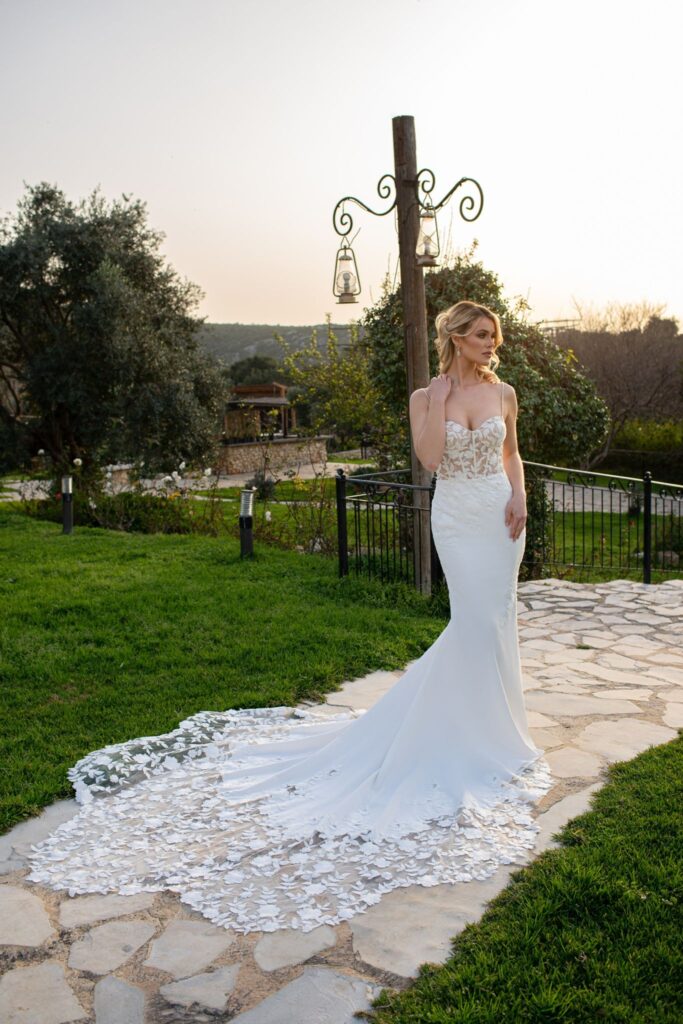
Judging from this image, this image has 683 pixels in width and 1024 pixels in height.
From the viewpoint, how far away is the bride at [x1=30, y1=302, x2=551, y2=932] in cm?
324

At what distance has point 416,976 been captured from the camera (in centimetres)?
254

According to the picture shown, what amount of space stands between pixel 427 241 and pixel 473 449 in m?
4.34

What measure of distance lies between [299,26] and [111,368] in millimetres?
7421

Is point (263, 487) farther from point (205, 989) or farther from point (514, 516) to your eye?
point (205, 989)

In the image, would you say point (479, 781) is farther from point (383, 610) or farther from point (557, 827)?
point (383, 610)

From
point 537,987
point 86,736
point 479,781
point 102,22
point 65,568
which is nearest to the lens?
point 537,987

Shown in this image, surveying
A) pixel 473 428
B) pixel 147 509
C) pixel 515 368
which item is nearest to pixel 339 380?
pixel 147 509

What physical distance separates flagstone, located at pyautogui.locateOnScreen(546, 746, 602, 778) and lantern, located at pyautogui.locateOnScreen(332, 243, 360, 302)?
5.07 metres

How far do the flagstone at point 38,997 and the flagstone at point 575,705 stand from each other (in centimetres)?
312

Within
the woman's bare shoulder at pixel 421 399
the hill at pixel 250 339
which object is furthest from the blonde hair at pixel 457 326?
the hill at pixel 250 339

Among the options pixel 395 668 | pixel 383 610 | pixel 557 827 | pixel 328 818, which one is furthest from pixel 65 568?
pixel 557 827

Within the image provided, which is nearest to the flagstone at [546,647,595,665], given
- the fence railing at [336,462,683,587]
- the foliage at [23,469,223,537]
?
the fence railing at [336,462,683,587]

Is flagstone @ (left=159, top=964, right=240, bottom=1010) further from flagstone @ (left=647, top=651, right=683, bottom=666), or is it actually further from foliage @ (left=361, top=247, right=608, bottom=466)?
foliage @ (left=361, top=247, right=608, bottom=466)

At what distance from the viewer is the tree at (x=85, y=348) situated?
14.9 metres
